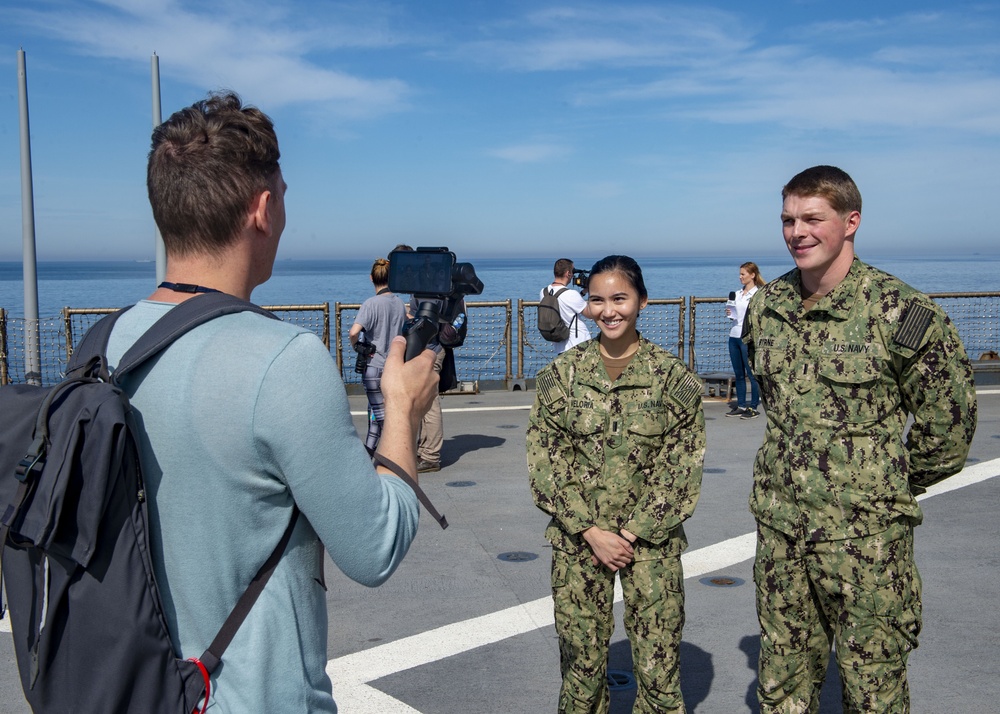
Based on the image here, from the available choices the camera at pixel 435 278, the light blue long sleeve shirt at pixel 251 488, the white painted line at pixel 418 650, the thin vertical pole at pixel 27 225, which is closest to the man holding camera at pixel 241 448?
the light blue long sleeve shirt at pixel 251 488

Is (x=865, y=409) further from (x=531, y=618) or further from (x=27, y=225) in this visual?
(x=27, y=225)

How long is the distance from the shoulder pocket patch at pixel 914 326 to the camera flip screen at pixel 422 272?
169 cm

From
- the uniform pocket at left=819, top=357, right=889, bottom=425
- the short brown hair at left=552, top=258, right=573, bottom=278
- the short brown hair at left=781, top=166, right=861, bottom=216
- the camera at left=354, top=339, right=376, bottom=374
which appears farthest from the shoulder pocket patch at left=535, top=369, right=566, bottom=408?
the short brown hair at left=552, top=258, right=573, bottom=278

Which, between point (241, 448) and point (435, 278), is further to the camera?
point (435, 278)

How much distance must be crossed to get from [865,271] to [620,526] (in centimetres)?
129

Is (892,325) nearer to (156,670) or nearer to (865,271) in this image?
(865,271)

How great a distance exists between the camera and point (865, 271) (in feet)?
10.7

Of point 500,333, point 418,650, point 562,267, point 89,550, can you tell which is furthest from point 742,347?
point 89,550

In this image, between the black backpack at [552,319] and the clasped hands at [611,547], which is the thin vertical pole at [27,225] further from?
the clasped hands at [611,547]

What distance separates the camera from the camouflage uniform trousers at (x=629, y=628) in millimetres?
3477

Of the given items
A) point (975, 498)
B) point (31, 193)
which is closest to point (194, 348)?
point (975, 498)

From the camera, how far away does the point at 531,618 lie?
529cm

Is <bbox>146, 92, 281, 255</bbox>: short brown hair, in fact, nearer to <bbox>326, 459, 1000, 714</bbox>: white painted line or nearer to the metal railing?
<bbox>326, 459, 1000, 714</bbox>: white painted line

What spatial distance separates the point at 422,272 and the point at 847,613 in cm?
Answer: 197
